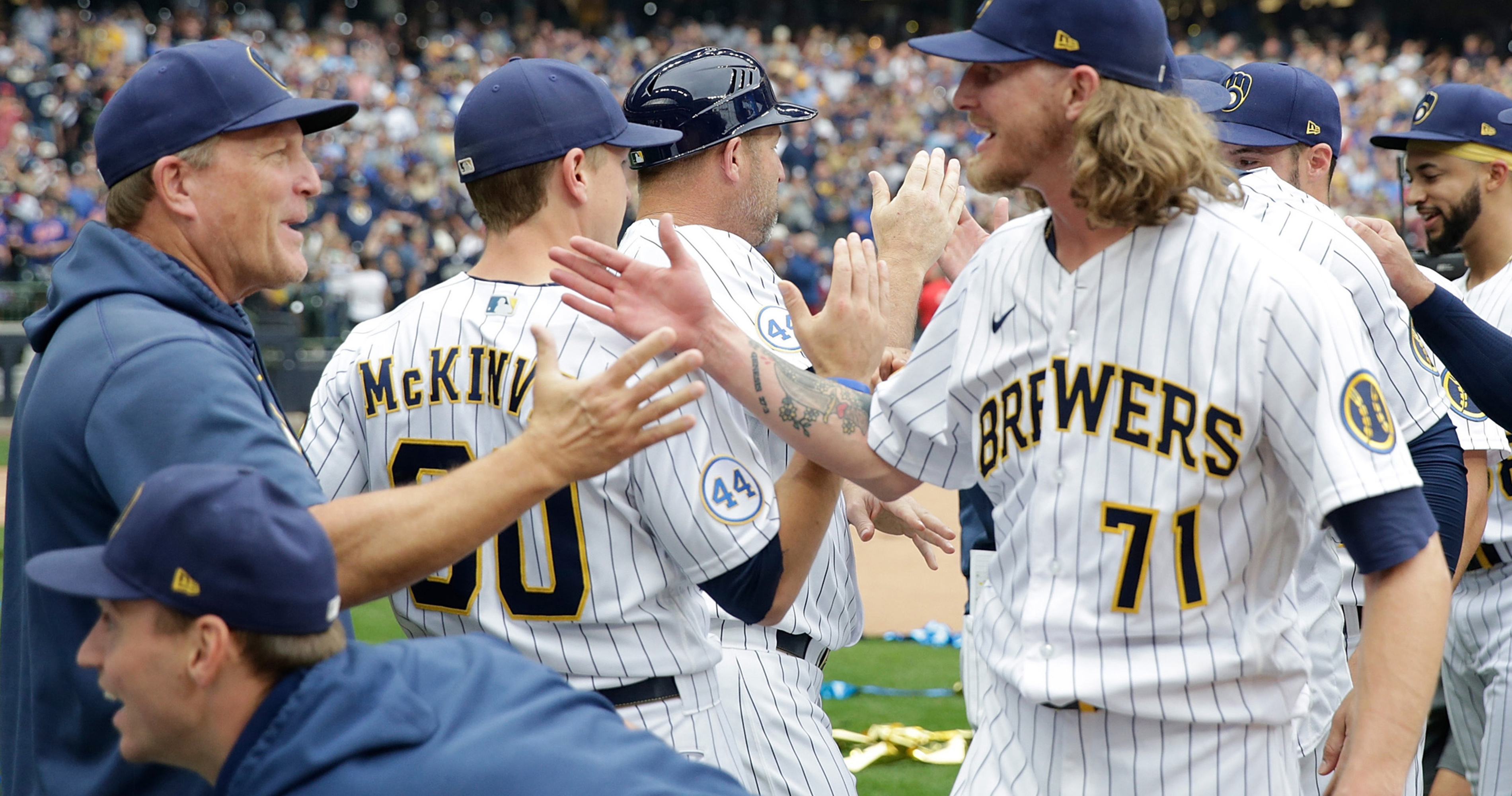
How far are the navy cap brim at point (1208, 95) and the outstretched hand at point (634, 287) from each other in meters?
1.45

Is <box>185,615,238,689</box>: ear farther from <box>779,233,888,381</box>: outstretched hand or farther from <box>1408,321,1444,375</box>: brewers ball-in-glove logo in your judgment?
<box>1408,321,1444,375</box>: brewers ball-in-glove logo

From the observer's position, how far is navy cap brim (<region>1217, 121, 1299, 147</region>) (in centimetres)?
351

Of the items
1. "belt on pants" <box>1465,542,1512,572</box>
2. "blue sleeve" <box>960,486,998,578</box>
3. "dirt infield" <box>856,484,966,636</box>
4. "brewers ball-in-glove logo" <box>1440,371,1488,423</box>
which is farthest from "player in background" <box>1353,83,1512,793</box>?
"dirt infield" <box>856,484,966,636</box>

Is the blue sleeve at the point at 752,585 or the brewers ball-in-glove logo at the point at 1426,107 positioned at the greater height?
the brewers ball-in-glove logo at the point at 1426,107

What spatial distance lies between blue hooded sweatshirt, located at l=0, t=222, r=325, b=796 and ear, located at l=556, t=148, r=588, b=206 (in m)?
0.80

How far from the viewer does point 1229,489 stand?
6.86 ft

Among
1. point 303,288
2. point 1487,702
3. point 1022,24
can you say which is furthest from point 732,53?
point 303,288

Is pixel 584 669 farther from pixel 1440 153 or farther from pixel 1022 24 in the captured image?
pixel 1440 153

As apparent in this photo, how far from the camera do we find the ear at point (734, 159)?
3261 mm

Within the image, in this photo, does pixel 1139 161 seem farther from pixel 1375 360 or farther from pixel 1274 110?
pixel 1274 110

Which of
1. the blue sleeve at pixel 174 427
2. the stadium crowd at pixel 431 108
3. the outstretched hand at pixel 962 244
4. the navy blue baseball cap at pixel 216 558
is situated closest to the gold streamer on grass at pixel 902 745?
the outstretched hand at pixel 962 244

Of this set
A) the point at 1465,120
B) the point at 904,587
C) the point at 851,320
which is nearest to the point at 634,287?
the point at 851,320

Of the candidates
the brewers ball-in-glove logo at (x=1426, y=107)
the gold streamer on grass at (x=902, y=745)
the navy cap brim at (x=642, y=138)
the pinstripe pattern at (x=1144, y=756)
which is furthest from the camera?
the gold streamer on grass at (x=902, y=745)

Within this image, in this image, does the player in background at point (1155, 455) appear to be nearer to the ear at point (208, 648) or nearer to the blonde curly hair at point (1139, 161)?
the blonde curly hair at point (1139, 161)
